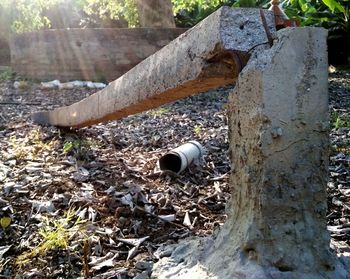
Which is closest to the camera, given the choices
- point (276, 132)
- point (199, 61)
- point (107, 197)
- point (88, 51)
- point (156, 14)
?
point (276, 132)

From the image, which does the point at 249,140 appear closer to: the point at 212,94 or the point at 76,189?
the point at 76,189

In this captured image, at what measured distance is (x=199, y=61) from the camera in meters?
1.25

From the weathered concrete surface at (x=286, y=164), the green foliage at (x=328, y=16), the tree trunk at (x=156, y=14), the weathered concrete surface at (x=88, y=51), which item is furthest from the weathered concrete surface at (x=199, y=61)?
the green foliage at (x=328, y=16)

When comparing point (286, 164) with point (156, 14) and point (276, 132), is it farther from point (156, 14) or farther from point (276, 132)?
point (156, 14)

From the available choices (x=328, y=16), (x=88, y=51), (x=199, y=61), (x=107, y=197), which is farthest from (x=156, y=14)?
(x=199, y=61)

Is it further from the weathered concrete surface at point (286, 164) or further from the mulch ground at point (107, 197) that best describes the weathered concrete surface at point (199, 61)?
the mulch ground at point (107, 197)

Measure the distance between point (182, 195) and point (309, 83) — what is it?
1166 mm

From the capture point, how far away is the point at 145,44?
6961 mm

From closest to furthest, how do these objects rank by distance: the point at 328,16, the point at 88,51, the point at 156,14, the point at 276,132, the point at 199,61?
1. the point at 276,132
2. the point at 199,61
3. the point at 88,51
4. the point at 156,14
5. the point at 328,16

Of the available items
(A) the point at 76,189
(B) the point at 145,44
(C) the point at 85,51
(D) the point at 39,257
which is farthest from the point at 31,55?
(D) the point at 39,257

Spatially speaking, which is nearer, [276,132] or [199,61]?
[276,132]

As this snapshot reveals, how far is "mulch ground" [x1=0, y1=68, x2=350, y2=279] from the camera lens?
1480mm

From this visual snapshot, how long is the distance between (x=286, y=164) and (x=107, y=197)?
1.16 meters

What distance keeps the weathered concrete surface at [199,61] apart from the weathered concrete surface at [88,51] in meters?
5.20
